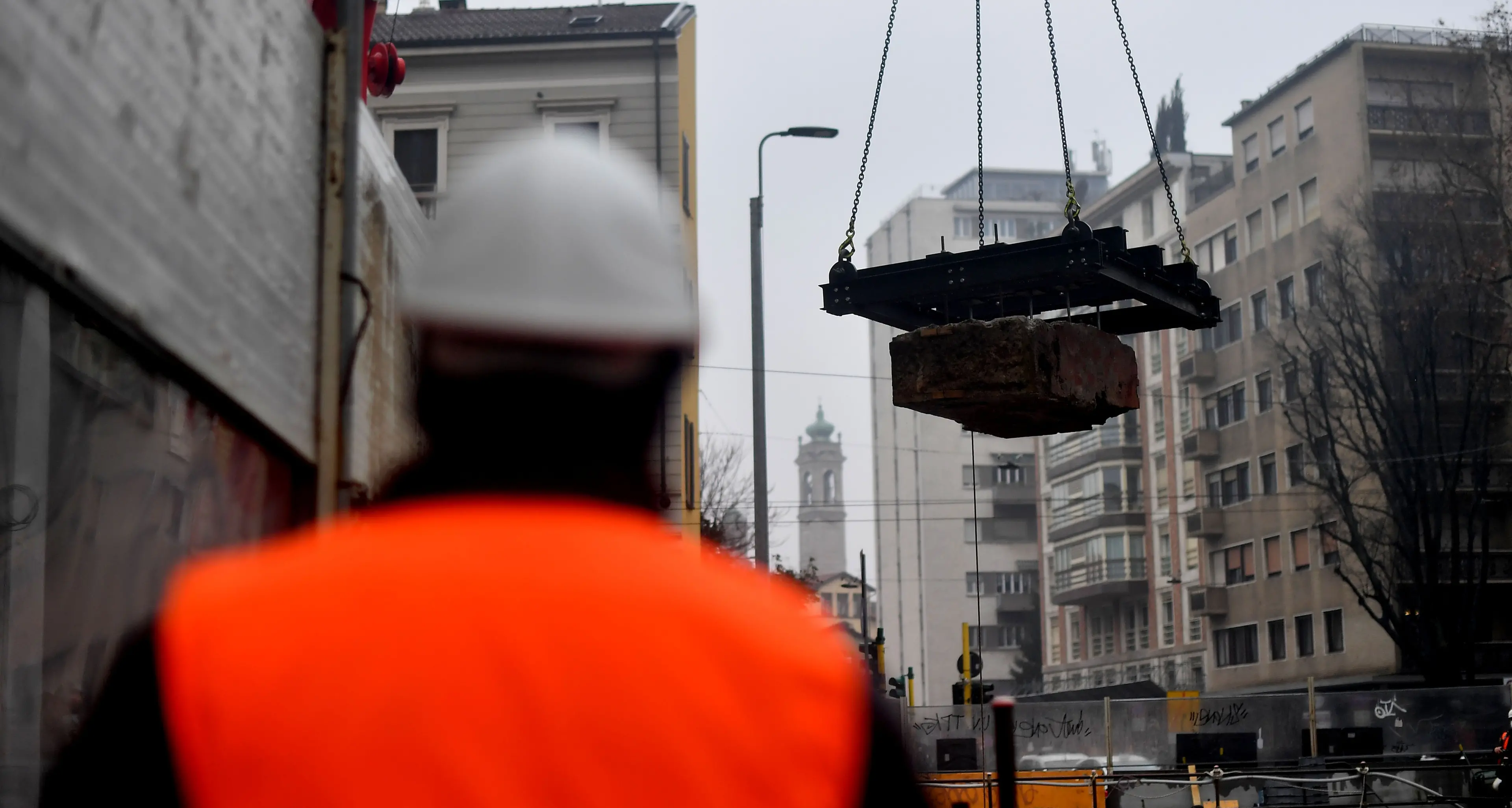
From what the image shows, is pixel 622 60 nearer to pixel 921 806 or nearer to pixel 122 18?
pixel 122 18

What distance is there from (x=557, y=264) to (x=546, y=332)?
2.4 inches

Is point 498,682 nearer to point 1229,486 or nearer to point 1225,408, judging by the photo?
point 1229,486

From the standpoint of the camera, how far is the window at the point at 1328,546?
144 feet

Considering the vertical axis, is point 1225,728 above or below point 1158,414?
below

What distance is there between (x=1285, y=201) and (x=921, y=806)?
189ft

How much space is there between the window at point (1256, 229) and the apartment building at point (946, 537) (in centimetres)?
3182

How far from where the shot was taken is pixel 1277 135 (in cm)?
5647

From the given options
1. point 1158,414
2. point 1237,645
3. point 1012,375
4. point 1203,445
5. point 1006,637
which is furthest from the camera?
point 1006,637

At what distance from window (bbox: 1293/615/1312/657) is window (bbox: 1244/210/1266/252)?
1267cm

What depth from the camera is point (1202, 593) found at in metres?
59.4

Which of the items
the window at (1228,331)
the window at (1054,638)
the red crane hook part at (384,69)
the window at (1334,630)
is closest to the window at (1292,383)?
the window at (1334,630)

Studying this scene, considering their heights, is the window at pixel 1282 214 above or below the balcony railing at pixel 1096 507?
above

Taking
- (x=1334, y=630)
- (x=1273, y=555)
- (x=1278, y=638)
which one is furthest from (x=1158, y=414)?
(x=1334, y=630)

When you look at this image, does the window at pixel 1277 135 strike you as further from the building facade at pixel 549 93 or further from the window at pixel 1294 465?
the building facade at pixel 549 93
